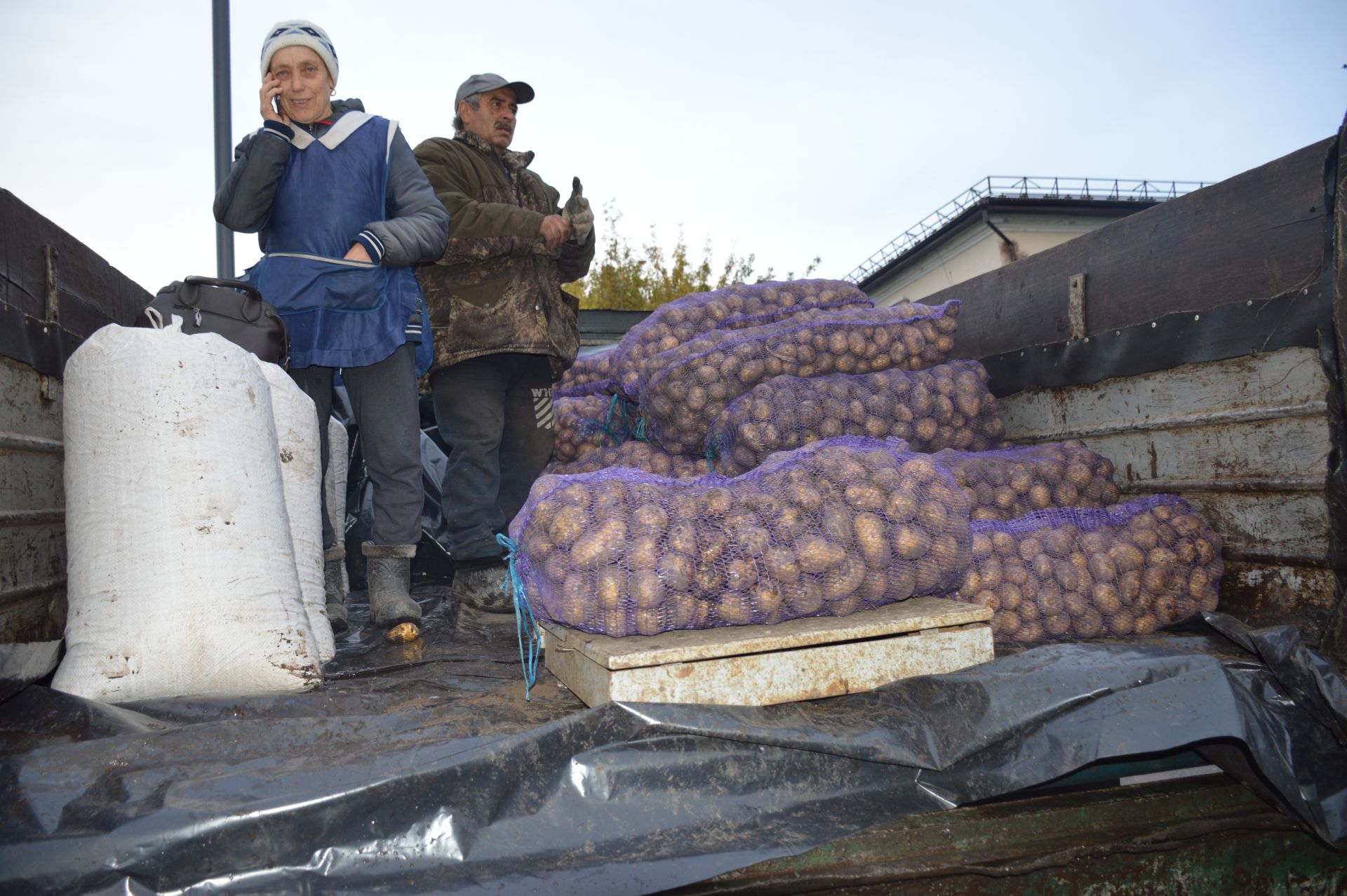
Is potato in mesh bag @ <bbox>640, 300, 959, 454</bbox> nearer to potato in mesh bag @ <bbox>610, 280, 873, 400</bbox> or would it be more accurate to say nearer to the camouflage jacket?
potato in mesh bag @ <bbox>610, 280, 873, 400</bbox>

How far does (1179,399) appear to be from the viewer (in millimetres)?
2832

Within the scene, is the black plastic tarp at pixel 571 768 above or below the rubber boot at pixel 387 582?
below

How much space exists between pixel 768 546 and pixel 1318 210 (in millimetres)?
1820

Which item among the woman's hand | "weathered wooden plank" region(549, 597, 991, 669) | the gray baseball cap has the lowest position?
"weathered wooden plank" region(549, 597, 991, 669)

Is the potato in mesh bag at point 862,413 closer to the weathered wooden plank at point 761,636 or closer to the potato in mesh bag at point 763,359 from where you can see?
the potato in mesh bag at point 763,359

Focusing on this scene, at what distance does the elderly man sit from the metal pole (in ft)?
7.47

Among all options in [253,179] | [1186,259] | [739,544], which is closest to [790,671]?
[739,544]

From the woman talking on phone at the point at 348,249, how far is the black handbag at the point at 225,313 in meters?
0.23

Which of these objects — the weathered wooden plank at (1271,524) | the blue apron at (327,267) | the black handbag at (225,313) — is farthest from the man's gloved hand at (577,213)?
the weathered wooden plank at (1271,524)

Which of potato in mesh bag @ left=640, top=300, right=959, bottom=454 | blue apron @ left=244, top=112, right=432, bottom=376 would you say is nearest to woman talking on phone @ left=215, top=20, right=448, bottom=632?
Result: blue apron @ left=244, top=112, right=432, bottom=376

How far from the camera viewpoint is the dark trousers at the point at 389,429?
3.01 metres

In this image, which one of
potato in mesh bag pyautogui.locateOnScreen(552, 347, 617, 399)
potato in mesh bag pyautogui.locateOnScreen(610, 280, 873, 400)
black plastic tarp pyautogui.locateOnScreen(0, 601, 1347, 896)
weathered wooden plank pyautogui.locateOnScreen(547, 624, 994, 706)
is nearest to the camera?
black plastic tarp pyautogui.locateOnScreen(0, 601, 1347, 896)

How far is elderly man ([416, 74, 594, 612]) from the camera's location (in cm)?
329

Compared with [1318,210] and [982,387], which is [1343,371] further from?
[982,387]
